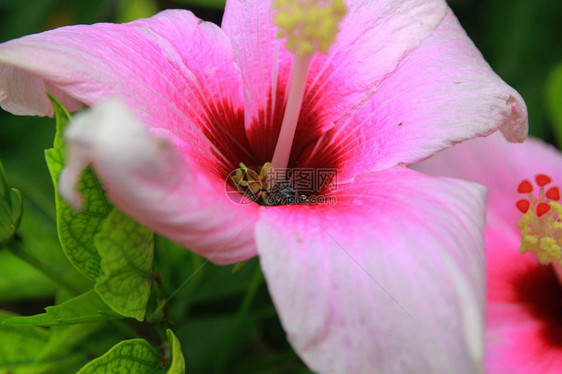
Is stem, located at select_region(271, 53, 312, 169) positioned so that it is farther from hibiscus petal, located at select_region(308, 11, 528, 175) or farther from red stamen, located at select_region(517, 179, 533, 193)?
red stamen, located at select_region(517, 179, 533, 193)

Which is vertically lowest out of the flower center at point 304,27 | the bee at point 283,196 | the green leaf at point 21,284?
the green leaf at point 21,284

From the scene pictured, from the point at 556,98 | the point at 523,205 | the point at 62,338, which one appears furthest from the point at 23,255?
the point at 556,98

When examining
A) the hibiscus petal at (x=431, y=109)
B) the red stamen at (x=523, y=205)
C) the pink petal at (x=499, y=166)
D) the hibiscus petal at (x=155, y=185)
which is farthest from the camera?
the pink petal at (x=499, y=166)

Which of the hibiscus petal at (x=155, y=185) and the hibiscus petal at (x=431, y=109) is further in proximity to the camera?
the hibiscus petal at (x=431, y=109)

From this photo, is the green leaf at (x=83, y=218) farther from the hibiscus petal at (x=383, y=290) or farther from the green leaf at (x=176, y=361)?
the hibiscus petal at (x=383, y=290)

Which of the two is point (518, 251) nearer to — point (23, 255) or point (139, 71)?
point (139, 71)

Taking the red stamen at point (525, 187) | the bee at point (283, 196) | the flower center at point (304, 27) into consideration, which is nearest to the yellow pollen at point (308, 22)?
the flower center at point (304, 27)
